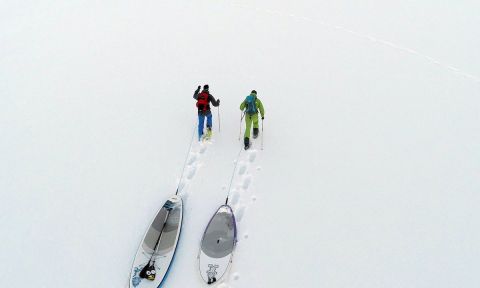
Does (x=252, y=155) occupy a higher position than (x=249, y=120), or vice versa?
(x=249, y=120)

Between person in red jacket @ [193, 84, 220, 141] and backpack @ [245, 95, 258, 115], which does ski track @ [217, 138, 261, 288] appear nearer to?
backpack @ [245, 95, 258, 115]

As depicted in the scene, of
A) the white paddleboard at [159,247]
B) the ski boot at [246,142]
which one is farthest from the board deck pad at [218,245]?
the ski boot at [246,142]

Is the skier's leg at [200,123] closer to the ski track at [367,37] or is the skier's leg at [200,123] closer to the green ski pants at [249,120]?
the green ski pants at [249,120]

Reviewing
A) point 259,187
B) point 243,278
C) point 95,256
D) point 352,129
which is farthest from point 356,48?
point 95,256

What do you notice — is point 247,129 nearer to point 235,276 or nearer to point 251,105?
point 251,105

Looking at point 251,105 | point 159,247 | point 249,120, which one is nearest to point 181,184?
point 159,247

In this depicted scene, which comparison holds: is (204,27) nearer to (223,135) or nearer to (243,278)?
(223,135)
